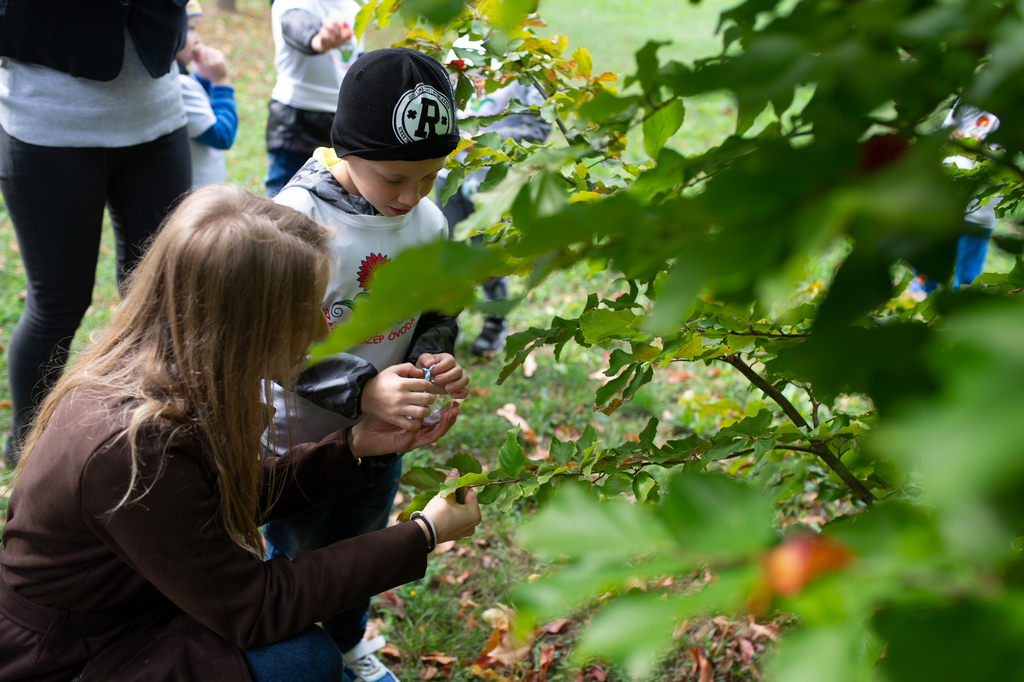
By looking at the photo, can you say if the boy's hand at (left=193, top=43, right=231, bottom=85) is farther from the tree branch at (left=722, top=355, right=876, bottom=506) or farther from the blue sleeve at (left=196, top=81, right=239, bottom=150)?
the tree branch at (left=722, top=355, right=876, bottom=506)

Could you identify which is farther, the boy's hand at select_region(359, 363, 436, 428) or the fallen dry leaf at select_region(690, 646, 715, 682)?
the fallen dry leaf at select_region(690, 646, 715, 682)

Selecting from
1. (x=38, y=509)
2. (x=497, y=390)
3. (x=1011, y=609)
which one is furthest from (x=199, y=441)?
(x=497, y=390)

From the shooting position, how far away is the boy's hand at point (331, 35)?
272cm

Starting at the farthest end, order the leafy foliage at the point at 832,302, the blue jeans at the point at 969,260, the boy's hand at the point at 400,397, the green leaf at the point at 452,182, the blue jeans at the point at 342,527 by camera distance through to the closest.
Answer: the blue jeans at the point at 969,260
the blue jeans at the point at 342,527
the boy's hand at the point at 400,397
the green leaf at the point at 452,182
the leafy foliage at the point at 832,302

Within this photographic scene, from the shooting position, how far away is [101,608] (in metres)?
1.33

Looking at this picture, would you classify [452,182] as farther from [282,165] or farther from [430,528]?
[282,165]

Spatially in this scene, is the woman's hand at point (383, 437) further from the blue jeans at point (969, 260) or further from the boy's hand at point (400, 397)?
the blue jeans at point (969, 260)

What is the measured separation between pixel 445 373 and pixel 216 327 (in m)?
0.56

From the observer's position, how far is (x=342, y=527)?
201 cm

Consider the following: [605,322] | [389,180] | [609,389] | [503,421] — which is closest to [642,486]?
[609,389]

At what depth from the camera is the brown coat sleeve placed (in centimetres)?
119

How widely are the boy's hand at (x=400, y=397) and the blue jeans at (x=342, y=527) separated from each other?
318 mm

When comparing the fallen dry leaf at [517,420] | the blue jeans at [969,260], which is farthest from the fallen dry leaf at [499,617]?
the blue jeans at [969,260]

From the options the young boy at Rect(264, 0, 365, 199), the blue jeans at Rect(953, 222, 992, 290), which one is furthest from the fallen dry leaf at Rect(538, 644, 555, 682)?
the blue jeans at Rect(953, 222, 992, 290)
